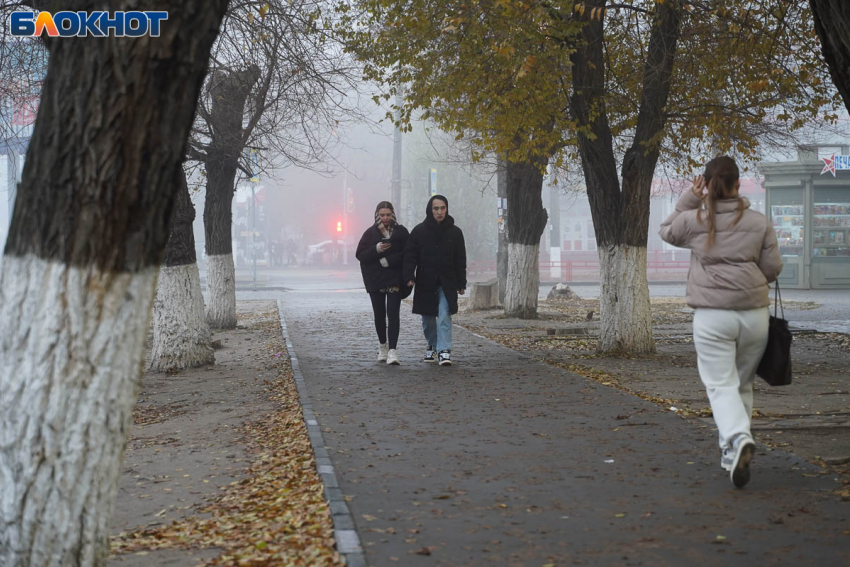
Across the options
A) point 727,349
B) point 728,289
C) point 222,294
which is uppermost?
point 728,289

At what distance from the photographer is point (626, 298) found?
43.6 ft

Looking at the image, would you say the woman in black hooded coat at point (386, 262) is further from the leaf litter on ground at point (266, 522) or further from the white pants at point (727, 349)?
the white pants at point (727, 349)

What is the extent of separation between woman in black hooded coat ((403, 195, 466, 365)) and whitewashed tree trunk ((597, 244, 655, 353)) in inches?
95.0

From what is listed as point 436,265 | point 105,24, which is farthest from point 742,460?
point 436,265

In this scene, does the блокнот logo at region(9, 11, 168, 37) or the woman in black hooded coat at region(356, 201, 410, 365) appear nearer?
the блокнот logo at region(9, 11, 168, 37)

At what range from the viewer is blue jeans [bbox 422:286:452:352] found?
39.0ft

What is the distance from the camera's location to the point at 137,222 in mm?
3734

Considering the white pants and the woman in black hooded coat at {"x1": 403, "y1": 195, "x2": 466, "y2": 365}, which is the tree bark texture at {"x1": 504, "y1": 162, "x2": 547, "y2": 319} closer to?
the woman in black hooded coat at {"x1": 403, "y1": 195, "x2": 466, "y2": 365}

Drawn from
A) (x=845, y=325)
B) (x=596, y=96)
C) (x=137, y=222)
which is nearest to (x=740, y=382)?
(x=137, y=222)

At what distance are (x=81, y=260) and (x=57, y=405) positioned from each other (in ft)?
1.78

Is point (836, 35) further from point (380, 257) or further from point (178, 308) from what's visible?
point (178, 308)

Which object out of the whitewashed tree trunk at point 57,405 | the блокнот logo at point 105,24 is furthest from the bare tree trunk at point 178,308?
the блокнот logo at point 105,24

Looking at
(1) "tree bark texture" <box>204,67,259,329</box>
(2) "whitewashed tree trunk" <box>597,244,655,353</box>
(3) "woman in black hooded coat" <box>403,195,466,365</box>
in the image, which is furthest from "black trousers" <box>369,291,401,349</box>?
(1) "tree bark texture" <box>204,67,259,329</box>

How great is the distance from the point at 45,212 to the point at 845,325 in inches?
685
